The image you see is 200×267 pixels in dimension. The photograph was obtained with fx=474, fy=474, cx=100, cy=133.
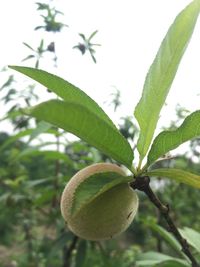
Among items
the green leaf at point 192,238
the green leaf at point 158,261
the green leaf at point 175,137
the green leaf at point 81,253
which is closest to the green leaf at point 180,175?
the green leaf at point 175,137

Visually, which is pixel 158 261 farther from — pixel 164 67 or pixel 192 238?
pixel 164 67

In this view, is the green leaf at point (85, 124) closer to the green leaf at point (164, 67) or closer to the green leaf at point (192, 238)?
the green leaf at point (164, 67)

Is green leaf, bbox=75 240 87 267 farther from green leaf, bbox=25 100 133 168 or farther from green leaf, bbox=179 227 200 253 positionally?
green leaf, bbox=25 100 133 168

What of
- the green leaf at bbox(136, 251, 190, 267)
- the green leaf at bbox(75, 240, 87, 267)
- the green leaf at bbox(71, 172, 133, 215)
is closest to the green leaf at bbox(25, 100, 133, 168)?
the green leaf at bbox(71, 172, 133, 215)

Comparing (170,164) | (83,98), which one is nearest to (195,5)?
(83,98)

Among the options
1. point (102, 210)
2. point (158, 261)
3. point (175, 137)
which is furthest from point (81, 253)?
point (175, 137)

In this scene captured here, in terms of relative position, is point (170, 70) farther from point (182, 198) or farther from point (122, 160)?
point (182, 198)

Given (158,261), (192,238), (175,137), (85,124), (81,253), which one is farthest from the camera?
(81,253)
